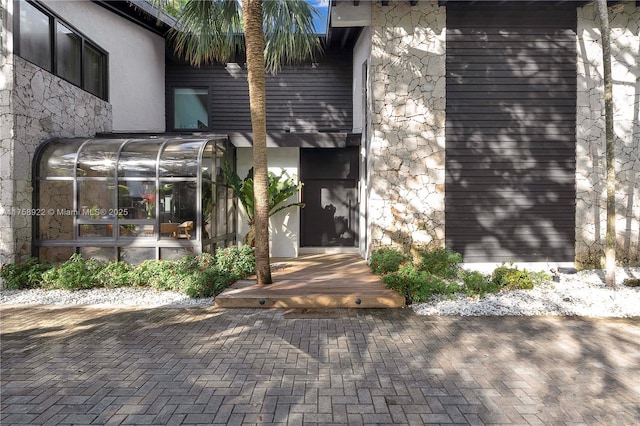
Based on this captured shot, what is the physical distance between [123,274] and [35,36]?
5.72m

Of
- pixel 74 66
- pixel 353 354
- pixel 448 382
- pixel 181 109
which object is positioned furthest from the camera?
pixel 181 109

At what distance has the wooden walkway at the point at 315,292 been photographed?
229 inches

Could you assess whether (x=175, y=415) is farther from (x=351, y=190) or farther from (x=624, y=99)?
(x=624, y=99)

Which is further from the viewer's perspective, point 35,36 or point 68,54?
point 68,54

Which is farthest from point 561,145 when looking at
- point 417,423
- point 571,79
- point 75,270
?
point 75,270

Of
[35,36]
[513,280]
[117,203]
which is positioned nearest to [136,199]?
[117,203]

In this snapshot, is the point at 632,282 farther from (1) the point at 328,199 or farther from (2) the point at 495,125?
(1) the point at 328,199

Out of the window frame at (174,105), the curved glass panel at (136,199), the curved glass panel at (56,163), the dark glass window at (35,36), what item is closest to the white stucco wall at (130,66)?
the window frame at (174,105)

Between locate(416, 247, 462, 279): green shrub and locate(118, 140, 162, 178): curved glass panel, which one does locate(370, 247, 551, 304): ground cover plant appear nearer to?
locate(416, 247, 462, 279): green shrub

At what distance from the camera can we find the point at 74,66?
8.88m

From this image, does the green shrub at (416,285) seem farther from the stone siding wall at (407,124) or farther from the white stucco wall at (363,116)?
the white stucco wall at (363,116)

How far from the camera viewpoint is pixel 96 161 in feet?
25.2

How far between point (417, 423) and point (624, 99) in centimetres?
941

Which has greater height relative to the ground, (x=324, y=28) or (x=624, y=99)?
(x=324, y=28)
